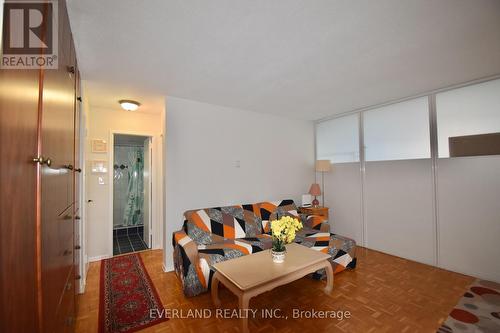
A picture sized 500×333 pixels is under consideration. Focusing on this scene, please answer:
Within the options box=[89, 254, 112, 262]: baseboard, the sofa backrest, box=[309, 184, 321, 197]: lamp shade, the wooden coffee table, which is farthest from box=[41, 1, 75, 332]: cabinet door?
box=[309, 184, 321, 197]: lamp shade

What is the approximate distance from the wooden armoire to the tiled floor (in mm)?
3290

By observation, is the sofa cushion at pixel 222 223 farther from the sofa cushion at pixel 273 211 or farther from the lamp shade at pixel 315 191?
the lamp shade at pixel 315 191

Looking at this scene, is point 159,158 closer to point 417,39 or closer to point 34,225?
point 34,225

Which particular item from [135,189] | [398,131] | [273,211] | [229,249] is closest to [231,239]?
[229,249]

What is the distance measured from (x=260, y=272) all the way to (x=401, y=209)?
9.39 feet

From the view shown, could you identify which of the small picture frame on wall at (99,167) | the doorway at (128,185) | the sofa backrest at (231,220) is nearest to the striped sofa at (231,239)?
the sofa backrest at (231,220)

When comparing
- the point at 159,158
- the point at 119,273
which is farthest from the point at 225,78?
the point at 119,273

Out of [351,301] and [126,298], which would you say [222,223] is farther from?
[351,301]

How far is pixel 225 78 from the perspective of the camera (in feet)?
9.11

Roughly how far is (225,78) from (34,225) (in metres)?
2.40

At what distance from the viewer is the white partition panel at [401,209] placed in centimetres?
338

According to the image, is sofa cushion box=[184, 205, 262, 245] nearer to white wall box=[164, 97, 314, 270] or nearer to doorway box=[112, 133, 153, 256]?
white wall box=[164, 97, 314, 270]

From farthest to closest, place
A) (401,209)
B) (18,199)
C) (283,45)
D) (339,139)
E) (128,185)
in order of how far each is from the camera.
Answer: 1. (128,185)
2. (339,139)
3. (401,209)
4. (283,45)
5. (18,199)

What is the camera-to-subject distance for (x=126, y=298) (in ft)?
8.27
